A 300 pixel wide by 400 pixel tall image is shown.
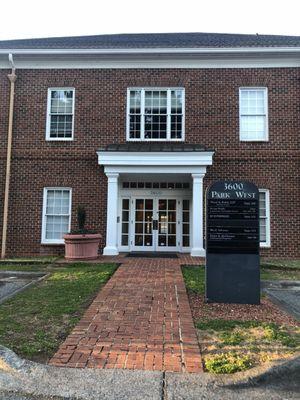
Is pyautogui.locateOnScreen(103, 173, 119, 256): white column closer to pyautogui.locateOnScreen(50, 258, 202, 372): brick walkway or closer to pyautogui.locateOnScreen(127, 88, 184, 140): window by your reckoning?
pyautogui.locateOnScreen(127, 88, 184, 140): window

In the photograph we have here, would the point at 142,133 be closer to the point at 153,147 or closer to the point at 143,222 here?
the point at 153,147

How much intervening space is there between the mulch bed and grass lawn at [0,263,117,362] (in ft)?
5.92

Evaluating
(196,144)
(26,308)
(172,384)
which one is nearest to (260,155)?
(196,144)

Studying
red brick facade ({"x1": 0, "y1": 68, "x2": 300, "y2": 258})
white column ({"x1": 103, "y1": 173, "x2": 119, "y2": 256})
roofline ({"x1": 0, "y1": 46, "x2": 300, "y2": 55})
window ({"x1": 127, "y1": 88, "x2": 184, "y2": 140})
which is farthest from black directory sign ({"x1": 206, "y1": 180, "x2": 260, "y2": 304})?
roofline ({"x1": 0, "y1": 46, "x2": 300, "y2": 55})

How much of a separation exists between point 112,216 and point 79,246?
5.61 feet

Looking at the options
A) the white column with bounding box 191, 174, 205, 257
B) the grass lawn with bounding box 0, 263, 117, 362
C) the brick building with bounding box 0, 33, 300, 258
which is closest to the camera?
the grass lawn with bounding box 0, 263, 117, 362

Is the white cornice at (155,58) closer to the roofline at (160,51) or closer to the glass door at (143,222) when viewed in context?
the roofline at (160,51)

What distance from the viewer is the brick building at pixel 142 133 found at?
12891mm

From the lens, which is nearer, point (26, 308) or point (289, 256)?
point (26, 308)

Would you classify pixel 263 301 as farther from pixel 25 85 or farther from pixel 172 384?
pixel 25 85

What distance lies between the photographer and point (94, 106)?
1349 centimetres

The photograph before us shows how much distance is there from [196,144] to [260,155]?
2.25m

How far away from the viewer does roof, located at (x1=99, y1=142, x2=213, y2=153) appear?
485 inches

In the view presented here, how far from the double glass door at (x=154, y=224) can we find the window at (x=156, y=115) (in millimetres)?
2382
